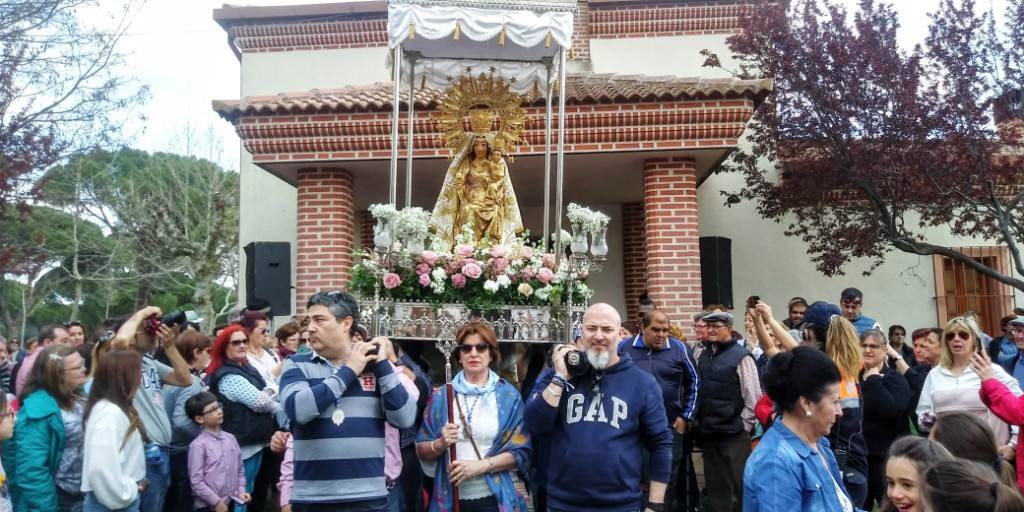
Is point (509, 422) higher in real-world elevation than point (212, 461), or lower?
higher

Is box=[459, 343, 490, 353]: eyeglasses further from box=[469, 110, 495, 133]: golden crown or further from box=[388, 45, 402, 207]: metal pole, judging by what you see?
box=[469, 110, 495, 133]: golden crown

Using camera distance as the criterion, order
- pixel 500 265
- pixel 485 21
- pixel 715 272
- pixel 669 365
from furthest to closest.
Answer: pixel 715 272, pixel 485 21, pixel 669 365, pixel 500 265

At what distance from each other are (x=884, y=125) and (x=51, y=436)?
8899mm

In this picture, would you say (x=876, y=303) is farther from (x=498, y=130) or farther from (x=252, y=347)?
(x=252, y=347)

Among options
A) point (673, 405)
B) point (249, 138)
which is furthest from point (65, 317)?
point (673, 405)

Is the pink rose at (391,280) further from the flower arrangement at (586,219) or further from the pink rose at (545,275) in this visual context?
the flower arrangement at (586,219)

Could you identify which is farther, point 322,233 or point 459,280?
point 322,233

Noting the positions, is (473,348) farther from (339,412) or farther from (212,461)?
(212,461)

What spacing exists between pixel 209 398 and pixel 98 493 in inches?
44.4

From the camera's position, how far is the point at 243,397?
18.3 feet

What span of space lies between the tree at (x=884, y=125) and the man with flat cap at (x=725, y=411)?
4447mm

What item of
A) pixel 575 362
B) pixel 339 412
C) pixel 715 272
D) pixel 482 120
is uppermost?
pixel 482 120

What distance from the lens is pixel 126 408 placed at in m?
4.53

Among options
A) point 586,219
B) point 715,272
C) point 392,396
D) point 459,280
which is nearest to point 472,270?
point 459,280
